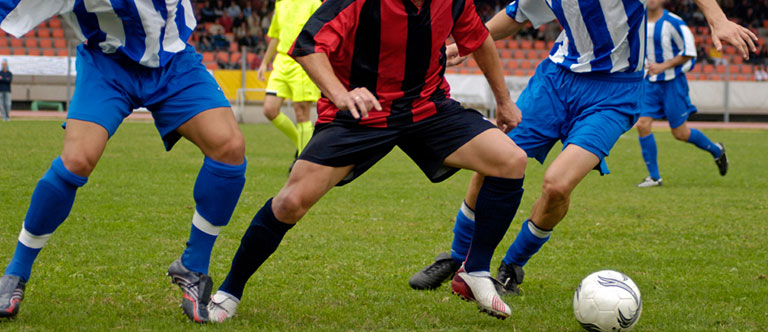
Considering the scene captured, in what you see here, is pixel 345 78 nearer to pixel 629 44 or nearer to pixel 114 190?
pixel 629 44

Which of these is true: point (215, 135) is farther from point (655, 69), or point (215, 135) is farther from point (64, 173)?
point (655, 69)

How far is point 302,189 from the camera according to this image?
3693 millimetres

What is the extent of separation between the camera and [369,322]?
3.86 m

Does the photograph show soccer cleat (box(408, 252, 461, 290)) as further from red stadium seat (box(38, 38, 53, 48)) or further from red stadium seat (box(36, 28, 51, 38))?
red stadium seat (box(36, 28, 51, 38))

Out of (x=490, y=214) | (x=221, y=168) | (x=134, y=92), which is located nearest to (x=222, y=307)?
(x=221, y=168)

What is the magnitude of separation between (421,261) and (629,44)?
1.78m

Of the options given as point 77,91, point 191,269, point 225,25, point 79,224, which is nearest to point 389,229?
point 79,224

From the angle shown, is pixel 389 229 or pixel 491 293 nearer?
pixel 491 293

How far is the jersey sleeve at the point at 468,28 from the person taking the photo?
3928mm

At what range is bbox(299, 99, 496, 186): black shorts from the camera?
3.74m

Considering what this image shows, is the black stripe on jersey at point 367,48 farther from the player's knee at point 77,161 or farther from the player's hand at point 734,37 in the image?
the player's hand at point 734,37

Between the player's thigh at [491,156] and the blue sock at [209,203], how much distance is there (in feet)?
3.25

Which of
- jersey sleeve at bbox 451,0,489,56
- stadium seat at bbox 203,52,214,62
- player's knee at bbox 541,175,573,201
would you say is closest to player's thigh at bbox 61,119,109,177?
jersey sleeve at bbox 451,0,489,56

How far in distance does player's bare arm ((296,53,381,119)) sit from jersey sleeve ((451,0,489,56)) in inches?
28.4
